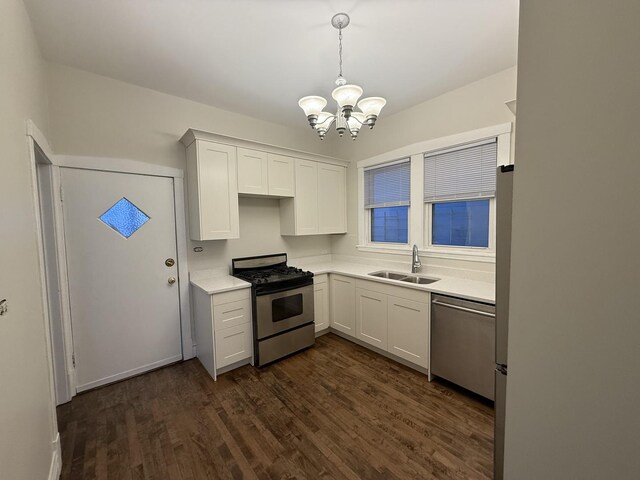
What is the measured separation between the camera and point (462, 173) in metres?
2.82

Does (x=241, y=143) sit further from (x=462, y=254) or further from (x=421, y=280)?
(x=462, y=254)

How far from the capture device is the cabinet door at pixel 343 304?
10.6 ft

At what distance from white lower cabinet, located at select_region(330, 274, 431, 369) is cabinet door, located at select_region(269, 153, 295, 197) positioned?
129 centimetres

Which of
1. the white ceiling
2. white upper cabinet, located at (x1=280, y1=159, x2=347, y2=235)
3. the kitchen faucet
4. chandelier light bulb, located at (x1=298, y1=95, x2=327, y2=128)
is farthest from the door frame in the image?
the kitchen faucet

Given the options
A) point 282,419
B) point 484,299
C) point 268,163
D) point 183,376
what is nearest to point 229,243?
point 268,163

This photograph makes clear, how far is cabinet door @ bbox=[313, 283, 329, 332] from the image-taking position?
341 centimetres

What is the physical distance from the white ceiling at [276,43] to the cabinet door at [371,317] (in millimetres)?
2244

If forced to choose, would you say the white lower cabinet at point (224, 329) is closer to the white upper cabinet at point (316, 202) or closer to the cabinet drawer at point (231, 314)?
the cabinet drawer at point (231, 314)

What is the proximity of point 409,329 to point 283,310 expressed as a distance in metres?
1.36

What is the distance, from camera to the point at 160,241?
2789 millimetres

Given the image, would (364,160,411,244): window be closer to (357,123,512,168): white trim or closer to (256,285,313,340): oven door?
(357,123,512,168): white trim

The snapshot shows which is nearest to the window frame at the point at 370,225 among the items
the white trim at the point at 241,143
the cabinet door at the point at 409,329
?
the white trim at the point at 241,143

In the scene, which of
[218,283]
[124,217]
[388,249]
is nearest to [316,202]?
[388,249]

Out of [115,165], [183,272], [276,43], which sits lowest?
[183,272]
